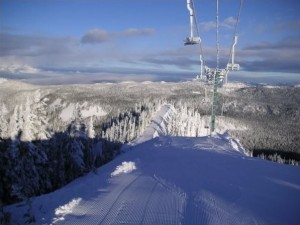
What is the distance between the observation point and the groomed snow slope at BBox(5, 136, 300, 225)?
1438 cm

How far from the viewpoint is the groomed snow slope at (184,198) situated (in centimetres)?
1438

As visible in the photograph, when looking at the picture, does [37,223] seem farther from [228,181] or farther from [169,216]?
[228,181]

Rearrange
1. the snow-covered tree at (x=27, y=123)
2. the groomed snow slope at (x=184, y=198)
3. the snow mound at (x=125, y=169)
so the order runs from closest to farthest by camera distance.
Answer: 1. the groomed snow slope at (x=184, y=198)
2. the snow mound at (x=125, y=169)
3. the snow-covered tree at (x=27, y=123)

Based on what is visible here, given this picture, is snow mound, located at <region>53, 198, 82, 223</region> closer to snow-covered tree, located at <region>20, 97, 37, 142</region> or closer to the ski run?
the ski run

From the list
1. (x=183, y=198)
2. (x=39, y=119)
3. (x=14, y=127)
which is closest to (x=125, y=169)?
(x=183, y=198)

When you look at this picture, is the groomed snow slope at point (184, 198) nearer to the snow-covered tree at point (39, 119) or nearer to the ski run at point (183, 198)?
the ski run at point (183, 198)

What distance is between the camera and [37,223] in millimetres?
14688

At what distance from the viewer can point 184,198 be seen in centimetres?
1664

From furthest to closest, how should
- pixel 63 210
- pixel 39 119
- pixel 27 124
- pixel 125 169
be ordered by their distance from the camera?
pixel 39 119 → pixel 27 124 → pixel 125 169 → pixel 63 210

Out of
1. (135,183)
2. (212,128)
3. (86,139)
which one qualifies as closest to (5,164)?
(86,139)

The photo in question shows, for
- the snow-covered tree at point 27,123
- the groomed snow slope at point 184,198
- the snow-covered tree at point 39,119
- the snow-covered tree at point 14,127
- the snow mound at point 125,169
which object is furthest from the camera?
the snow-covered tree at point 39,119

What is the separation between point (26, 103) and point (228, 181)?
2497 cm

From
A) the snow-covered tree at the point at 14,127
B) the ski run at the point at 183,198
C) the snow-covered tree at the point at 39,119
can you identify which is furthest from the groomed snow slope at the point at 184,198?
the snow-covered tree at the point at 39,119

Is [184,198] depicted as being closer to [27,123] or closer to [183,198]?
[183,198]
